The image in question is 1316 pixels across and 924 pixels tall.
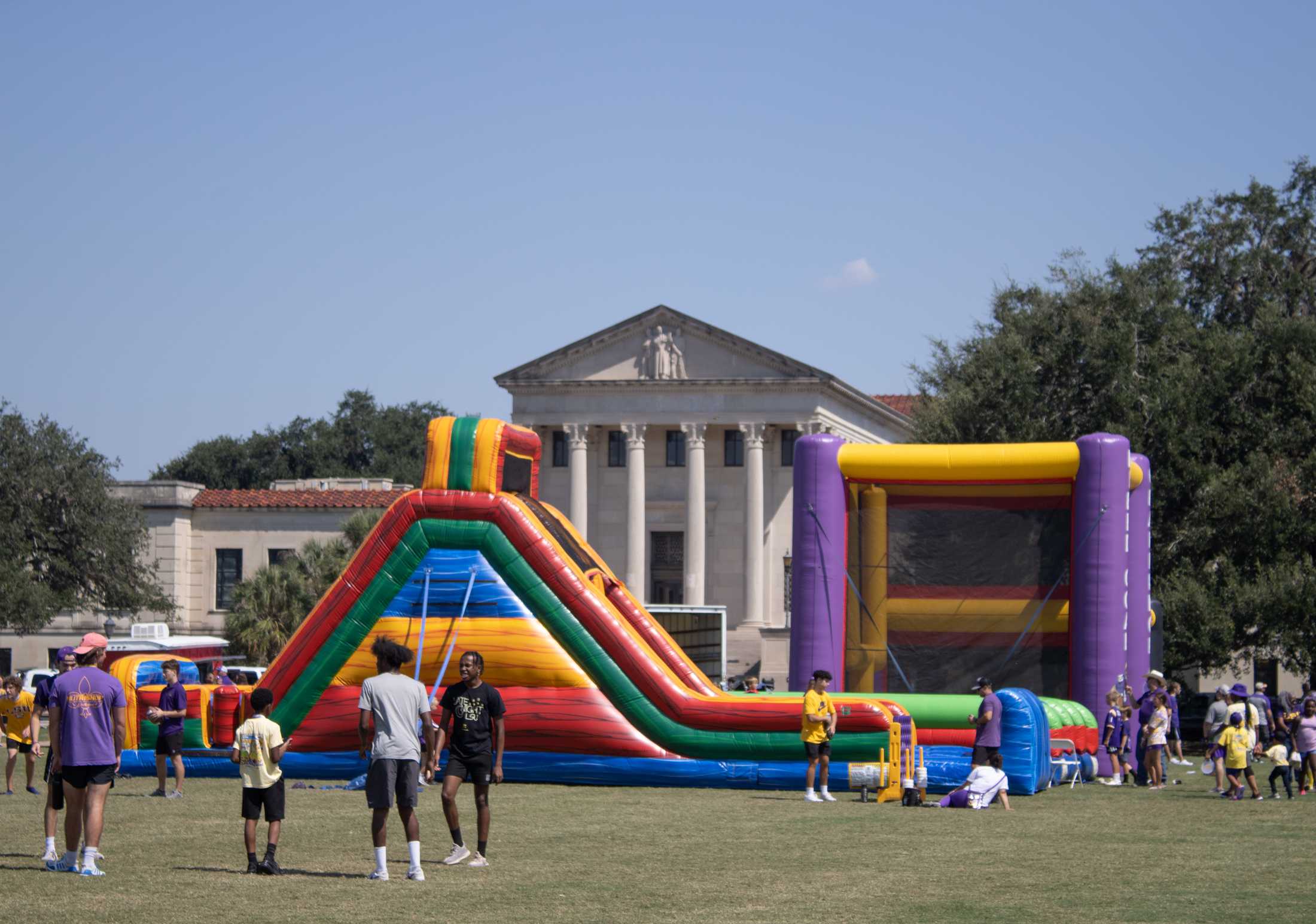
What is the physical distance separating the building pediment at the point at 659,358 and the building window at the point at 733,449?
2868 mm

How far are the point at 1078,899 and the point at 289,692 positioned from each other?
35.9 ft

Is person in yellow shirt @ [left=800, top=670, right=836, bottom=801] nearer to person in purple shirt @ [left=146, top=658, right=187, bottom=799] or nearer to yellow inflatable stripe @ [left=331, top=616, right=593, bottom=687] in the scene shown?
yellow inflatable stripe @ [left=331, top=616, right=593, bottom=687]

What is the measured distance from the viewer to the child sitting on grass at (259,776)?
35.9 feet

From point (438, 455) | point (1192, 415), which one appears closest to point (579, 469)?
point (1192, 415)

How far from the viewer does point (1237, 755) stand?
61.7ft

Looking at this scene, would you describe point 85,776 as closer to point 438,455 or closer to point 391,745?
point 391,745

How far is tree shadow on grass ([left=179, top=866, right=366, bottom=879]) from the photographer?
10.8m

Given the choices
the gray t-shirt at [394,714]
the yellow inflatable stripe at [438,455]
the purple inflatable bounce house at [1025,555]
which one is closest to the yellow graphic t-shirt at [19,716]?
the yellow inflatable stripe at [438,455]

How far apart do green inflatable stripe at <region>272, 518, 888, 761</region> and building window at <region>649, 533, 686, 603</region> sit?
4480 cm

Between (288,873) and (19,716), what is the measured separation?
28.5 ft

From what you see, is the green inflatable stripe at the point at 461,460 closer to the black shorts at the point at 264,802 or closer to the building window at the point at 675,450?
the black shorts at the point at 264,802

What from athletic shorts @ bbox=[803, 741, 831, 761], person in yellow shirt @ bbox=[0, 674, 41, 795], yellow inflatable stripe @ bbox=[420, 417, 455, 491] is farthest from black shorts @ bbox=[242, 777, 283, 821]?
yellow inflatable stripe @ bbox=[420, 417, 455, 491]

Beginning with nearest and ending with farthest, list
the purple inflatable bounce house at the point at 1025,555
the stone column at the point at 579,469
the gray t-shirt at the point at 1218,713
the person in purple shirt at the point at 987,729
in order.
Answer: the person in purple shirt at the point at 987,729 → the purple inflatable bounce house at the point at 1025,555 → the gray t-shirt at the point at 1218,713 → the stone column at the point at 579,469

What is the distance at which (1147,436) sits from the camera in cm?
3322
